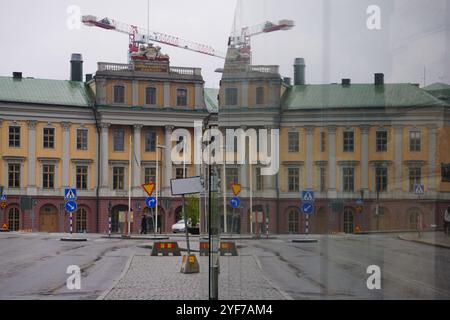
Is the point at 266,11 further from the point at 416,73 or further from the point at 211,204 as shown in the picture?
the point at 211,204

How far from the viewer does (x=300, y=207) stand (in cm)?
257

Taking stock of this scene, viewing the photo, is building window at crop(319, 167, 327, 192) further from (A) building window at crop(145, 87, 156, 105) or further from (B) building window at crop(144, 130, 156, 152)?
(B) building window at crop(144, 130, 156, 152)

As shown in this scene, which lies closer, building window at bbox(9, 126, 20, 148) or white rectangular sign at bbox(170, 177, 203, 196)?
white rectangular sign at bbox(170, 177, 203, 196)

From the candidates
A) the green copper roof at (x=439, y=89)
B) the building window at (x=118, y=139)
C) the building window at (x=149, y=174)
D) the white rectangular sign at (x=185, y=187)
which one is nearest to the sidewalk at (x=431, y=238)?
the green copper roof at (x=439, y=89)

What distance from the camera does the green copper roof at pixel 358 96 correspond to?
7.37 feet

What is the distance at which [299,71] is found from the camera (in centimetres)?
256

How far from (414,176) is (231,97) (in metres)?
1.04

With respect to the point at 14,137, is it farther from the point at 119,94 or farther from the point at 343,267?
the point at 343,267

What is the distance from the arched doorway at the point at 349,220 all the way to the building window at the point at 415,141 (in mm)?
284

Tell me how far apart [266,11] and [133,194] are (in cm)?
4661

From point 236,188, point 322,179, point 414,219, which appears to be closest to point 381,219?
point 414,219

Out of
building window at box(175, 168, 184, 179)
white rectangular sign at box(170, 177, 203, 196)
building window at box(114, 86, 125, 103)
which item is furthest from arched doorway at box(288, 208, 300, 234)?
building window at box(114, 86, 125, 103)

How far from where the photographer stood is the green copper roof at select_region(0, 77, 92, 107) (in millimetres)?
41219

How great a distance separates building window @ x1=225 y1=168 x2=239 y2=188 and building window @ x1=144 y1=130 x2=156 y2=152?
47728mm
